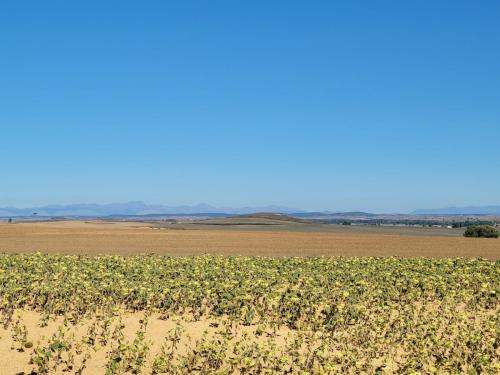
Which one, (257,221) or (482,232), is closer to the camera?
(482,232)

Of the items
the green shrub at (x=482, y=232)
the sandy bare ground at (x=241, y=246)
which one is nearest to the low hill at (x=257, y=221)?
the green shrub at (x=482, y=232)

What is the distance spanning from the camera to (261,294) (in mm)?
15656

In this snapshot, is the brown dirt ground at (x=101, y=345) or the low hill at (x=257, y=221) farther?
the low hill at (x=257, y=221)

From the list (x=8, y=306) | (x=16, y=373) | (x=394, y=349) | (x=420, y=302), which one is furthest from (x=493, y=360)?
(x=8, y=306)

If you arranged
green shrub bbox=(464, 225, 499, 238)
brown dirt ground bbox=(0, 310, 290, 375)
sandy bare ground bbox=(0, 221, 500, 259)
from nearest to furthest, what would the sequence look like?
brown dirt ground bbox=(0, 310, 290, 375), sandy bare ground bbox=(0, 221, 500, 259), green shrub bbox=(464, 225, 499, 238)

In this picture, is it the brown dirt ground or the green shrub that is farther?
the green shrub

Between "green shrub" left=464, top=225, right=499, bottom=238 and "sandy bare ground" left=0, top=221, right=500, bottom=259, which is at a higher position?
"green shrub" left=464, top=225, right=499, bottom=238

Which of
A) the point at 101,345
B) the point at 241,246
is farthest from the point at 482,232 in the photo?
the point at 101,345

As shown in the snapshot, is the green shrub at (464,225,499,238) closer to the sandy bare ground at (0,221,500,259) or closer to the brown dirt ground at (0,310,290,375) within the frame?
the sandy bare ground at (0,221,500,259)

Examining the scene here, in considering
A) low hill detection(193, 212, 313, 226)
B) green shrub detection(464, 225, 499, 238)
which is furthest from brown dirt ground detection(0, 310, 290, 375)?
low hill detection(193, 212, 313, 226)

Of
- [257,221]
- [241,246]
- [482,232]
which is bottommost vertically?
[241,246]

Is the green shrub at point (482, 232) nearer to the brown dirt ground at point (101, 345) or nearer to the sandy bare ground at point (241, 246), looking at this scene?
the sandy bare ground at point (241, 246)

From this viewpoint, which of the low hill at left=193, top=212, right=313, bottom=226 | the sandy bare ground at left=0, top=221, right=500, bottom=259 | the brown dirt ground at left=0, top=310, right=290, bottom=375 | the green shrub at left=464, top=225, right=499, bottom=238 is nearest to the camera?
the brown dirt ground at left=0, top=310, right=290, bottom=375

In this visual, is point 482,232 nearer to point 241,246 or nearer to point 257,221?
point 241,246
